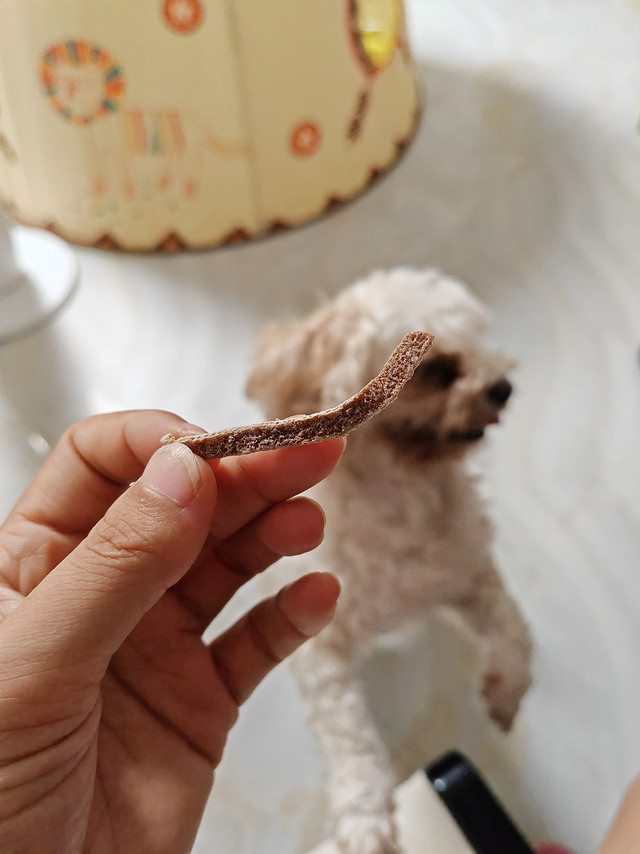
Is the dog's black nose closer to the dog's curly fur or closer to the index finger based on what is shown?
the dog's curly fur

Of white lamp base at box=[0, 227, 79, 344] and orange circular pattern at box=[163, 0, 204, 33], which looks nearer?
orange circular pattern at box=[163, 0, 204, 33]

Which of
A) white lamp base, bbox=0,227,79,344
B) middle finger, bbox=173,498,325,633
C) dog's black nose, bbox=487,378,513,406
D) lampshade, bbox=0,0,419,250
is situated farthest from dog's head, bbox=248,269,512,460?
white lamp base, bbox=0,227,79,344

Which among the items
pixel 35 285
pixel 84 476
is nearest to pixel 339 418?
pixel 84 476

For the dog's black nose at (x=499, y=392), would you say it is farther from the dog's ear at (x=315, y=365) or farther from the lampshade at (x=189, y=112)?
the lampshade at (x=189, y=112)

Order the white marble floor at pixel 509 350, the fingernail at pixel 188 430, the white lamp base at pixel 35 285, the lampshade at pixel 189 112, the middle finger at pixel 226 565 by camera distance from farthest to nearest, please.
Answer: the white lamp base at pixel 35 285 → the white marble floor at pixel 509 350 → the lampshade at pixel 189 112 → the middle finger at pixel 226 565 → the fingernail at pixel 188 430

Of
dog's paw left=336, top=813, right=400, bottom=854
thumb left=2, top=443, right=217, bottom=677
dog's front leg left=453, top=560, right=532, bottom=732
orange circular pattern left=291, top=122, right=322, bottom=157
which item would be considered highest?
orange circular pattern left=291, top=122, right=322, bottom=157

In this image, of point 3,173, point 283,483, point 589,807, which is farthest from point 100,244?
point 589,807

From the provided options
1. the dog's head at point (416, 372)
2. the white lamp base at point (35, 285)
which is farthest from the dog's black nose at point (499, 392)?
the white lamp base at point (35, 285)
